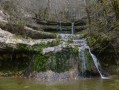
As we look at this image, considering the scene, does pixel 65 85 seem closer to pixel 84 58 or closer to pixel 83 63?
pixel 83 63

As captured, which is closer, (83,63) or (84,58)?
(83,63)

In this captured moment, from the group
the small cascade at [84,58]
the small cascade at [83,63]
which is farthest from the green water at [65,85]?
the small cascade at [84,58]

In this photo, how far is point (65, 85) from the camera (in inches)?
511

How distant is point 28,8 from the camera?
882 inches

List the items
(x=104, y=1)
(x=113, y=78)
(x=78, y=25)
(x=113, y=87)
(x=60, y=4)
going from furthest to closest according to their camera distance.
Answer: (x=60, y=4) < (x=78, y=25) < (x=104, y=1) < (x=113, y=78) < (x=113, y=87)

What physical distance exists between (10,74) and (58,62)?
267 cm

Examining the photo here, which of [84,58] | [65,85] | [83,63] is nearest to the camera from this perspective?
[65,85]

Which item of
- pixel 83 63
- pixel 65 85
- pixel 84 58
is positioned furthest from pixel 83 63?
pixel 65 85

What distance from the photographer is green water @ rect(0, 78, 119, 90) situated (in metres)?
12.4

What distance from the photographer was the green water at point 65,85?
A: 12.4 metres

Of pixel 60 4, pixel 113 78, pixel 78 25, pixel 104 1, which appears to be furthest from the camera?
pixel 60 4

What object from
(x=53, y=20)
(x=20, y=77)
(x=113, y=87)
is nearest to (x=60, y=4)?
(x=53, y=20)

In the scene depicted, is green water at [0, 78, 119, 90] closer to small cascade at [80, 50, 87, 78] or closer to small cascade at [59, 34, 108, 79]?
small cascade at [80, 50, 87, 78]

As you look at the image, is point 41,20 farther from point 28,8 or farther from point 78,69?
point 78,69
